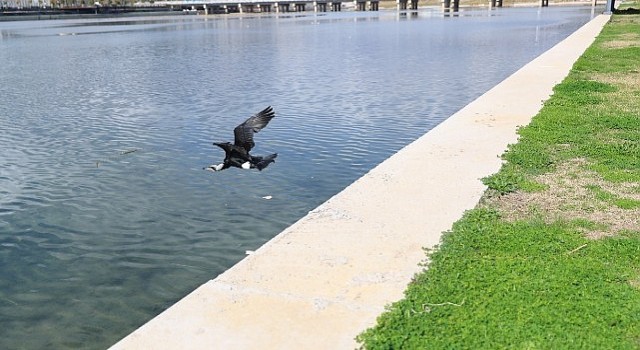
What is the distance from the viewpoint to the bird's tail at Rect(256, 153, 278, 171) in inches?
400

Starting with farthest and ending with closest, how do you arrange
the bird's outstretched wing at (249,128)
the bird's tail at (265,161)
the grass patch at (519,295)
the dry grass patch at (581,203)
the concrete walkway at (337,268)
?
the bird's tail at (265,161) → the bird's outstretched wing at (249,128) → the dry grass patch at (581,203) → the concrete walkway at (337,268) → the grass patch at (519,295)

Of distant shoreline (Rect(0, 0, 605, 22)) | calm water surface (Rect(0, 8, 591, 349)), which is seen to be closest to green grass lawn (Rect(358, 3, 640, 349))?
calm water surface (Rect(0, 8, 591, 349))

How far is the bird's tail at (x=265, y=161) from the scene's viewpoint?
10148mm

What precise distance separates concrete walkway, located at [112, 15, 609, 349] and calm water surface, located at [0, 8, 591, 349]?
1.00 metres

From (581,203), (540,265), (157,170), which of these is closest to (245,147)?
(157,170)

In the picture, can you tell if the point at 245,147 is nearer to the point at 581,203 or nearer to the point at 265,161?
the point at 265,161

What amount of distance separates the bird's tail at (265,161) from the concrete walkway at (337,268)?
2.29m

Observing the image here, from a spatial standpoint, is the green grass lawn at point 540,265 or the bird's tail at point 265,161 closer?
the green grass lawn at point 540,265

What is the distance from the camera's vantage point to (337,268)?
5312 mm

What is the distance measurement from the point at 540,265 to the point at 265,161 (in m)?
5.86

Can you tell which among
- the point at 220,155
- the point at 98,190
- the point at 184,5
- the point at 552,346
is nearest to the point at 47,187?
the point at 98,190

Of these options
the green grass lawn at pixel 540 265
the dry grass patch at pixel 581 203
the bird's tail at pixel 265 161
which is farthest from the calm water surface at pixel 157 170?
the dry grass patch at pixel 581 203

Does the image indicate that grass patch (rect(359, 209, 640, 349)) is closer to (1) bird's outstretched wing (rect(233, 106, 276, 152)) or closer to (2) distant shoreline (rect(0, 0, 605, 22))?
(1) bird's outstretched wing (rect(233, 106, 276, 152))

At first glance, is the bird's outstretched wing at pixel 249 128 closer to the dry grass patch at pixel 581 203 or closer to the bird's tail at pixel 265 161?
the bird's tail at pixel 265 161
